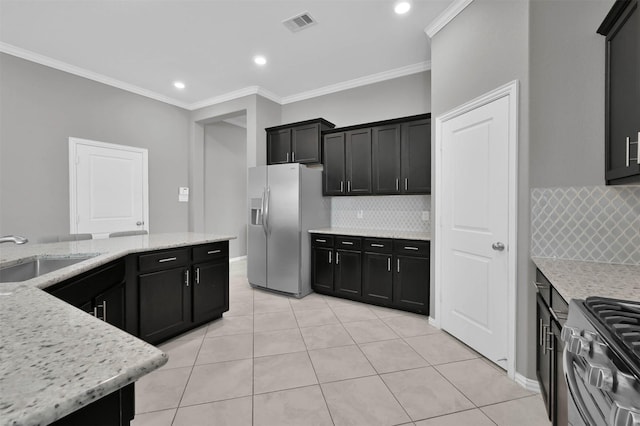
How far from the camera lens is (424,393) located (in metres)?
1.94

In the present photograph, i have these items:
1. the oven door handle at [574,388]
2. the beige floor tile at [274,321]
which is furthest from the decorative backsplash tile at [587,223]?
the beige floor tile at [274,321]

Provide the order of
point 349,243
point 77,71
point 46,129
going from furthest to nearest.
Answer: point 77,71
point 349,243
point 46,129

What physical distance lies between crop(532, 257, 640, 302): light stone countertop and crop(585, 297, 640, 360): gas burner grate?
0.15 meters

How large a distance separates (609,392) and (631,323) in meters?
0.34

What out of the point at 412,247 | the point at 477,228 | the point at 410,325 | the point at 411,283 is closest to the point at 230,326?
the point at 410,325

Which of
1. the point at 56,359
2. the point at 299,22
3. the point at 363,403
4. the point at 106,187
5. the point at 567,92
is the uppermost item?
the point at 299,22

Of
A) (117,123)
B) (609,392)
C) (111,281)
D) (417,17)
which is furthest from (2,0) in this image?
(609,392)

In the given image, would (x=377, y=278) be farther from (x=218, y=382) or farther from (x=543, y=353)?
(x=218, y=382)

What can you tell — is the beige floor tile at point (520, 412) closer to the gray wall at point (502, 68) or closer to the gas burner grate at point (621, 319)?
the gray wall at point (502, 68)

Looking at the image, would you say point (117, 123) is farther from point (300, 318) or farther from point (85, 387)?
point (85, 387)

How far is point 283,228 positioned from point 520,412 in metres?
3.01

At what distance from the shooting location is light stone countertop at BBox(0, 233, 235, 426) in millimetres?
470

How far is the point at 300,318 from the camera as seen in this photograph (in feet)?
10.6

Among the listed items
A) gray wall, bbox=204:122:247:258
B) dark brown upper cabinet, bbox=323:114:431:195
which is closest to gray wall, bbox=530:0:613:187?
dark brown upper cabinet, bbox=323:114:431:195
